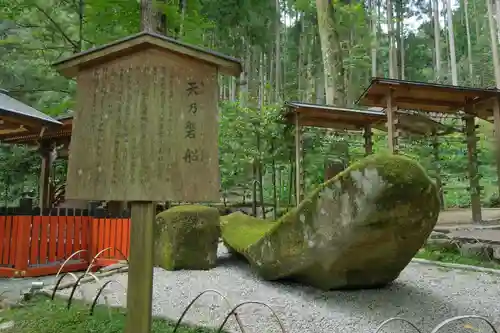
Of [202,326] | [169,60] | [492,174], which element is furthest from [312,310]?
[492,174]

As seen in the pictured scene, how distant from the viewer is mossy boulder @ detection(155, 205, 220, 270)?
644 cm

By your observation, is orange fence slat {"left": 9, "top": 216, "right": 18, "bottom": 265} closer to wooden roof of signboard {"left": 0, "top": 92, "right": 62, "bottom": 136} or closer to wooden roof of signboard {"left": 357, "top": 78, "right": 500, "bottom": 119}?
wooden roof of signboard {"left": 0, "top": 92, "right": 62, "bottom": 136}

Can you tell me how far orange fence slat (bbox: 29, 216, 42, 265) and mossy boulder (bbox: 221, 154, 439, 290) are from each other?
14.9ft

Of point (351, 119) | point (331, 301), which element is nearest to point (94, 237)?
point (331, 301)

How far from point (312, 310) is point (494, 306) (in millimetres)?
2337

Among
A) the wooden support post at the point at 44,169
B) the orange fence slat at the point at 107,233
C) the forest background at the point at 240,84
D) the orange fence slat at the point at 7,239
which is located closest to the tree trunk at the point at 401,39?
the forest background at the point at 240,84

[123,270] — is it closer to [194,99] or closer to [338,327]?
[338,327]

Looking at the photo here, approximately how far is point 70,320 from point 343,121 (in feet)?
31.8

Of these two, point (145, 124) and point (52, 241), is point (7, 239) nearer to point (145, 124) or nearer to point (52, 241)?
point (52, 241)

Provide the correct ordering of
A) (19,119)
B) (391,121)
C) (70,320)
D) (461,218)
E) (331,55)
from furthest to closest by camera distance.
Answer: (331,55), (461,218), (391,121), (19,119), (70,320)

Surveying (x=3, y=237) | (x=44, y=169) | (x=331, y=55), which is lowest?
(x=3, y=237)

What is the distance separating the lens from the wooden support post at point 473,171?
30.8ft

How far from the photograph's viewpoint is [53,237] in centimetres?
702

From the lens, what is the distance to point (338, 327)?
3.89 metres
